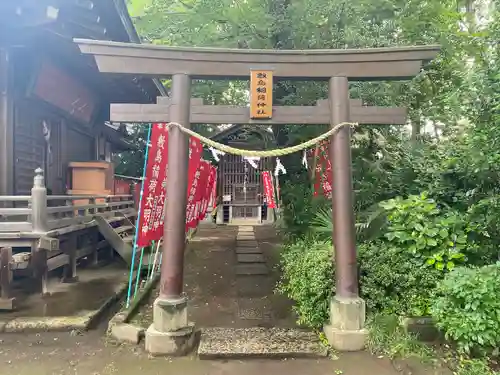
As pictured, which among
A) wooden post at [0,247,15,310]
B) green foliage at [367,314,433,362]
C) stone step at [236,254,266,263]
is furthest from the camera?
stone step at [236,254,266,263]

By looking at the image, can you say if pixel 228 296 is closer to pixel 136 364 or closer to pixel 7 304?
pixel 136 364

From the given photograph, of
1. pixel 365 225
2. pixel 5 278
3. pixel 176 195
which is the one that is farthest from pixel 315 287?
pixel 5 278

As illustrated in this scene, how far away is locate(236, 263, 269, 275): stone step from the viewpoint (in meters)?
9.96

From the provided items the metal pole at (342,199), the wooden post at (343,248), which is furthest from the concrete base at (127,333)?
the metal pole at (342,199)

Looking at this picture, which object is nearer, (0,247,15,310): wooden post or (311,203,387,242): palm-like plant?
(311,203,387,242): palm-like plant

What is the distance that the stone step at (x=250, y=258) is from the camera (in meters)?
11.2

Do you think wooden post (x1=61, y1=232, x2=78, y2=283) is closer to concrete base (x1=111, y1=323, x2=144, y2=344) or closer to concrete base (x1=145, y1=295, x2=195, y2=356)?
concrete base (x1=111, y1=323, x2=144, y2=344)

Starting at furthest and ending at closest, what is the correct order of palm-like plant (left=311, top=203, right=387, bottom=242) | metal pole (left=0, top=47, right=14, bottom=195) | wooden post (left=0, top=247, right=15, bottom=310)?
metal pole (left=0, top=47, right=14, bottom=195)
wooden post (left=0, top=247, right=15, bottom=310)
palm-like plant (left=311, top=203, right=387, bottom=242)

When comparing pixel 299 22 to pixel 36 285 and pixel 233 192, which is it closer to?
pixel 36 285

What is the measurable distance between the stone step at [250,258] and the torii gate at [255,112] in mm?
5916

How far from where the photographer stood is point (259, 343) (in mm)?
5141

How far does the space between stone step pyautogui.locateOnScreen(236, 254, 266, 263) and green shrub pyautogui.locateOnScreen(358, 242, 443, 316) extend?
5867 mm

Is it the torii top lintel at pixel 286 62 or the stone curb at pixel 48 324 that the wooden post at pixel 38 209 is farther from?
the torii top lintel at pixel 286 62

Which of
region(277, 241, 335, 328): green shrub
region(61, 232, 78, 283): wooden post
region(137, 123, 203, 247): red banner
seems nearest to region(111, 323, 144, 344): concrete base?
region(137, 123, 203, 247): red banner
